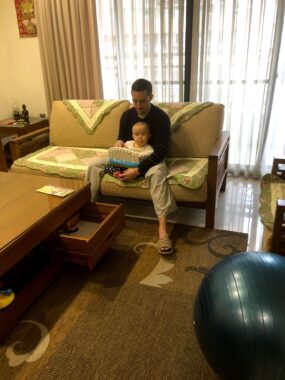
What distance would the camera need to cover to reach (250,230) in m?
2.32

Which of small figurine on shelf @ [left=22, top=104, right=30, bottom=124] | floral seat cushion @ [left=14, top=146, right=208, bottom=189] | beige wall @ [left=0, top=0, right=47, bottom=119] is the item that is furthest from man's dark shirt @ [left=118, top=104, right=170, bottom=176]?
beige wall @ [left=0, top=0, right=47, bottom=119]

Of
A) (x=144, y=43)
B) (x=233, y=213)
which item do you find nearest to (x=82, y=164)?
(x=233, y=213)

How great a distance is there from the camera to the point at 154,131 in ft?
7.87

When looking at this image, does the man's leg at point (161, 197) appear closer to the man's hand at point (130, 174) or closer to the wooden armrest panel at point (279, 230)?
the man's hand at point (130, 174)

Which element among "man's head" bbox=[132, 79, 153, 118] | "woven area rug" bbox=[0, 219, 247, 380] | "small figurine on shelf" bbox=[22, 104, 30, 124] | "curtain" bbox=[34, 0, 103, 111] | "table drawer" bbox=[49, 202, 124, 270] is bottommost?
"woven area rug" bbox=[0, 219, 247, 380]

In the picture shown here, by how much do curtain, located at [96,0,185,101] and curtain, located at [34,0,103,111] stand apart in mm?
125

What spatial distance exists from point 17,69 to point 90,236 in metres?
2.76

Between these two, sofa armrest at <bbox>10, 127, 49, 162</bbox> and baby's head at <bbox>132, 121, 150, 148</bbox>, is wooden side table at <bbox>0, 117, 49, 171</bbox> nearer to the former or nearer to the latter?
sofa armrest at <bbox>10, 127, 49, 162</bbox>

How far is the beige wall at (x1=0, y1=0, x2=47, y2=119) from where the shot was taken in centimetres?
343

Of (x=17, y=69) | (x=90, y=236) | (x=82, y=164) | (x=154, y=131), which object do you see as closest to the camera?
(x=90, y=236)

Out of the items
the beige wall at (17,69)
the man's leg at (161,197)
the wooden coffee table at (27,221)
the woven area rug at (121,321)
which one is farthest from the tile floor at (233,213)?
the beige wall at (17,69)

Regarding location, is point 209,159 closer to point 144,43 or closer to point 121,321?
point 121,321

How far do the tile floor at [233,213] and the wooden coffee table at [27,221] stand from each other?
0.79 m

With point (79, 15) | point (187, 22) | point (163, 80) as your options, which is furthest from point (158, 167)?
point (79, 15)
